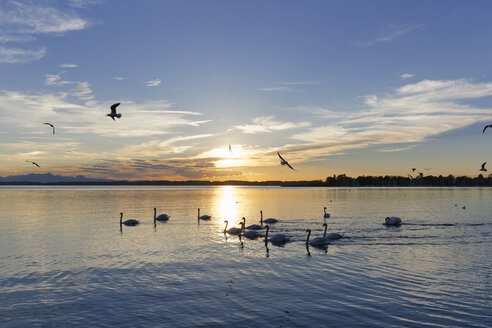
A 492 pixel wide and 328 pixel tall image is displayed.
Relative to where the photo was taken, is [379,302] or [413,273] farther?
[413,273]

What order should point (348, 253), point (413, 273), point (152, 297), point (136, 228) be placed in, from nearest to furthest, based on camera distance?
point (152, 297) < point (413, 273) < point (348, 253) < point (136, 228)

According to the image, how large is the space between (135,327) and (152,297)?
3.67 m

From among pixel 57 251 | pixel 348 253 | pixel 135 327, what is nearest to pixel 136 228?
pixel 57 251

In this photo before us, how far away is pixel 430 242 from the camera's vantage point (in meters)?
34.0

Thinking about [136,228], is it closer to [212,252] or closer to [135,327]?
[212,252]

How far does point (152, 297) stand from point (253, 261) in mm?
9902

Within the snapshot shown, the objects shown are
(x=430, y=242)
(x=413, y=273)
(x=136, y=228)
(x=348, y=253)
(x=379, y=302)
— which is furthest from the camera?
(x=136, y=228)

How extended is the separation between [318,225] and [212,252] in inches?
890

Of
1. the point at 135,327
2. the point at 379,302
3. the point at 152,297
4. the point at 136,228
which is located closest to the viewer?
the point at 135,327

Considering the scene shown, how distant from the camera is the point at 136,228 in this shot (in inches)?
1833

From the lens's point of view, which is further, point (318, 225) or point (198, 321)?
point (318, 225)

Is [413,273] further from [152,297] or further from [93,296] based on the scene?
[93,296]

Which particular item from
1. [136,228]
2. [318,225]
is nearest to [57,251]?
[136,228]

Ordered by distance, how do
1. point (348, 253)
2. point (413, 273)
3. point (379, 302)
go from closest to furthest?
point (379, 302), point (413, 273), point (348, 253)
